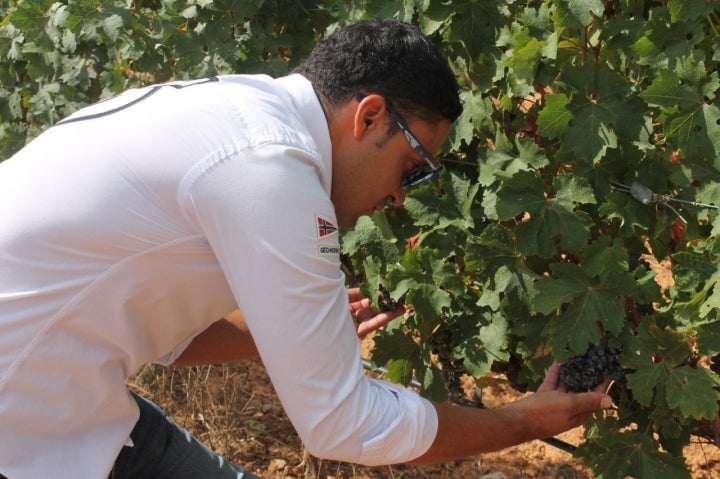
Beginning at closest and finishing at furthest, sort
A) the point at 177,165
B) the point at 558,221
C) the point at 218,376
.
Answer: the point at 177,165
the point at 558,221
the point at 218,376

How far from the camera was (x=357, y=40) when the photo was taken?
200 cm

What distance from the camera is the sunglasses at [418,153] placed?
6.36 ft

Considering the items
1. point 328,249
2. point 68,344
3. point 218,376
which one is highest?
point 328,249

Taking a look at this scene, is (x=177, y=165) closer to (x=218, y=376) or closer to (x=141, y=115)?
(x=141, y=115)

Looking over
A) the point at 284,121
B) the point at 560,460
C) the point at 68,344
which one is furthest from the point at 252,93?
the point at 560,460

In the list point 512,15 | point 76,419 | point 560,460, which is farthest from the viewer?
point 560,460

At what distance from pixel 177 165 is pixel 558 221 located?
109cm

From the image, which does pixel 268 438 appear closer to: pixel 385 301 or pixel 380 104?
pixel 385 301

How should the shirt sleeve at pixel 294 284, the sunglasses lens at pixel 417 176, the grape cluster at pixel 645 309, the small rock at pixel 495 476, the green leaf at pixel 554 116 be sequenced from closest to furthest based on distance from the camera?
the shirt sleeve at pixel 294 284
the sunglasses lens at pixel 417 176
the green leaf at pixel 554 116
the grape cluster at pixel 645 309
the small rock at pixel 495 476

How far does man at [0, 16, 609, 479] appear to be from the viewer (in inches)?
68.7

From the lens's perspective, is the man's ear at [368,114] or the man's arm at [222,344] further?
the man's arm at [222,344]

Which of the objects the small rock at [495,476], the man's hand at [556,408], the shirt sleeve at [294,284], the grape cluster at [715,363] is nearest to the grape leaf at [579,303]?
the man's hand at [556,408]

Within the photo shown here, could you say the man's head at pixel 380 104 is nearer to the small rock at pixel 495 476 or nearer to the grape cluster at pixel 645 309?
the grape cluster at pixel 645 309

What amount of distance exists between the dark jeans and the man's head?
855mm
